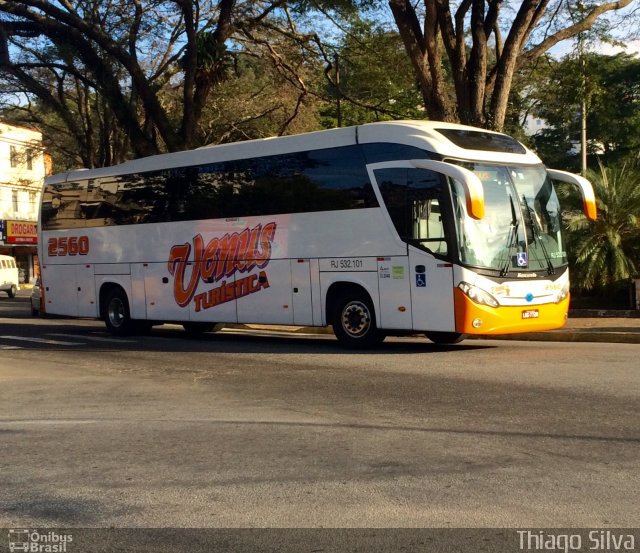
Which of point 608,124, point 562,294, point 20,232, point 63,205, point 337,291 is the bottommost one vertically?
point 562,294

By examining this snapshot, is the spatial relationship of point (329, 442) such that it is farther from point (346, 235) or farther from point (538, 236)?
point (346, 235)

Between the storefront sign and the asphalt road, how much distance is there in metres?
50.3

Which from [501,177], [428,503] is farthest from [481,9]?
[428,503]

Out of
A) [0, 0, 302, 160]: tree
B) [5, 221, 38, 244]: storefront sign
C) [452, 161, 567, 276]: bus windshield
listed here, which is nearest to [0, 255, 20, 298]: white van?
[5, 221, 38, 244]: storefront sign

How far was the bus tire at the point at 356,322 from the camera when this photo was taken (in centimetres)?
1479

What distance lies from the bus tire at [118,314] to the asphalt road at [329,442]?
5925 millimetres

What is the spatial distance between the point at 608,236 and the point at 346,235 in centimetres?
979

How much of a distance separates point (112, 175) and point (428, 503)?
1546cm

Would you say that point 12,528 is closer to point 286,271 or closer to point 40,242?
point 286,271

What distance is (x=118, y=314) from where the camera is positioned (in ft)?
65.7

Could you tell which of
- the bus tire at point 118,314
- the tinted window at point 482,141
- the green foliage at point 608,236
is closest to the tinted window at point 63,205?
the bus tire at point 118,314

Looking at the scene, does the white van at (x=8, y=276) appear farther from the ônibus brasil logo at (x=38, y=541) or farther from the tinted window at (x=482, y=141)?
the ônibus brasil logo at (x=38, y=541)

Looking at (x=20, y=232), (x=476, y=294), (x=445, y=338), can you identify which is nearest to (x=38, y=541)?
(x=476, y=294)

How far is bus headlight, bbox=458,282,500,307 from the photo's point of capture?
524 inches
